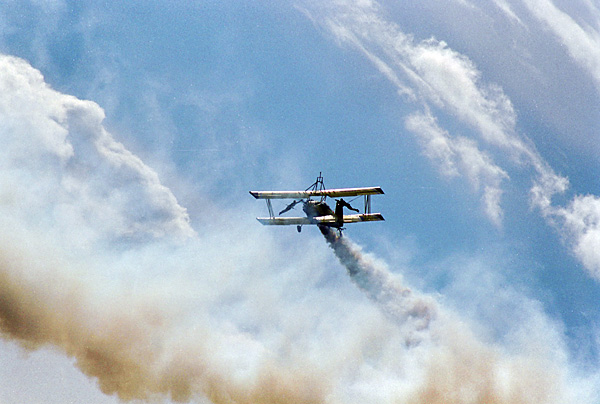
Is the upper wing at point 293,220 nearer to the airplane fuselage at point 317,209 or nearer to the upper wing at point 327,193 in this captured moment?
the airplane fuselage at point 317,209

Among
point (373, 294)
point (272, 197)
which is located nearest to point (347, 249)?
point (373, 294)

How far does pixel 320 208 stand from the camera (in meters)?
111

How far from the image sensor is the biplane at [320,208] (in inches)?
4355

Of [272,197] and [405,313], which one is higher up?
[272,197]

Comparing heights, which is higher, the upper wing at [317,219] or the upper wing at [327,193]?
the upper wing at [327,193]

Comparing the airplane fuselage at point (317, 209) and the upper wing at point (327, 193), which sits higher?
the upper wing at point (327, 193)

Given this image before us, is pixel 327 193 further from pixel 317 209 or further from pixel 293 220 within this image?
pixel 293 220

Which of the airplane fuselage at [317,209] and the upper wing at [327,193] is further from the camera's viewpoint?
the upper wing at [327,193]

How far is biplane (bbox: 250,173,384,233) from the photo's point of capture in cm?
11062

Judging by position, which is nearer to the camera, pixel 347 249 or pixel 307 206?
pixel 307 206

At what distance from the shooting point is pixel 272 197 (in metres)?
Result: 114

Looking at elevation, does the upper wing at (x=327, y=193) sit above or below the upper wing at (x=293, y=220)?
above

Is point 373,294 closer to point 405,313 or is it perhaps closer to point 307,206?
point 405,313

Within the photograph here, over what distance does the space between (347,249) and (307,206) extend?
54.5 feet
